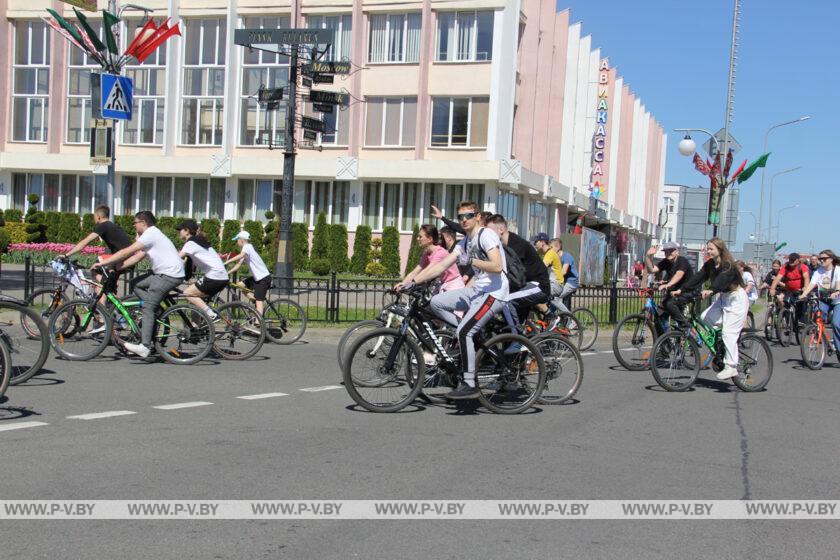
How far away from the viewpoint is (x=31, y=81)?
40062 mm

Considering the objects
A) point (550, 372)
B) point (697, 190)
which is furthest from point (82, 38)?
point (697, 190)

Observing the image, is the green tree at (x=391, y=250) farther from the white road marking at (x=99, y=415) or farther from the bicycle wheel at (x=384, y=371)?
the white road marking at (x=99, y=415)

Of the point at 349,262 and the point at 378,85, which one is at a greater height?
the point at 378,85

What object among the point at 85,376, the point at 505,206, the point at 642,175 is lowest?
the point at 85,376

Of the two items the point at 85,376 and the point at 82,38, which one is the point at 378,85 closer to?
the point at 82,38

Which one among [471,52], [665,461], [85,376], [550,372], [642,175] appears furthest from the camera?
[642,175]

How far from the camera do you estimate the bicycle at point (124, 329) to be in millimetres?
11273

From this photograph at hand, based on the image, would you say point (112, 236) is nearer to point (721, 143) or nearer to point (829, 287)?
point (829, 287)

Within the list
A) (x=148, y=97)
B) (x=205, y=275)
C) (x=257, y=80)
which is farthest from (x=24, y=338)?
(x=148, y=97)

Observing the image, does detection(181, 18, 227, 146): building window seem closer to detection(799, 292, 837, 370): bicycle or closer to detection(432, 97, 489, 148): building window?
detection(432, 97, 489, 148): building window

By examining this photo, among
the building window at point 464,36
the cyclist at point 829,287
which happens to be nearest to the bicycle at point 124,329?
the cyclist at point 829,287

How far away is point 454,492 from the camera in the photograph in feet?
19.2

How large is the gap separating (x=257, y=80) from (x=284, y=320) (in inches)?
1016

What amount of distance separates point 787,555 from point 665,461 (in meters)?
2.18
